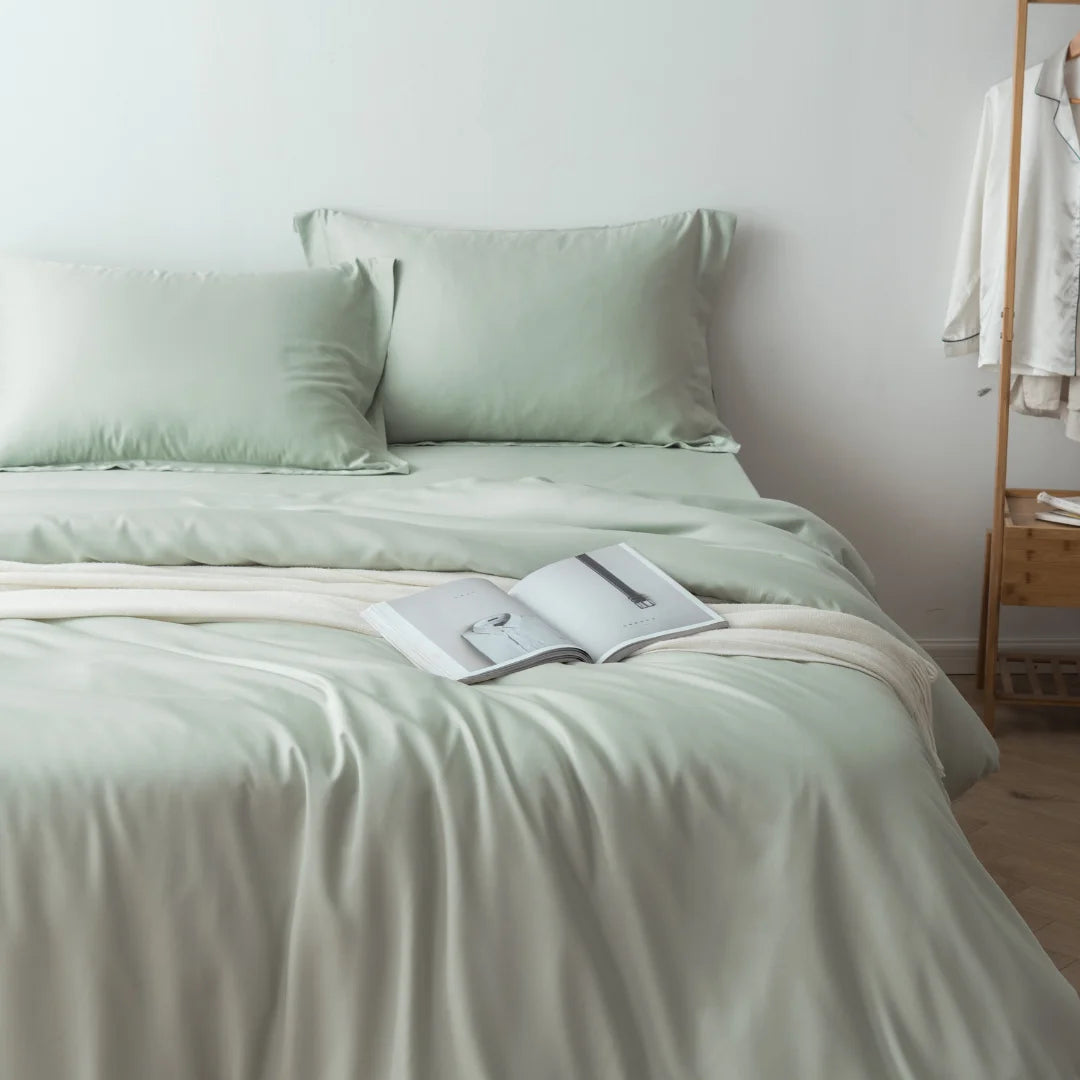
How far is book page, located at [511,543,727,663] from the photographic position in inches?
61.9

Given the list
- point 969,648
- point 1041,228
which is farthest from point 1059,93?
point 969,648

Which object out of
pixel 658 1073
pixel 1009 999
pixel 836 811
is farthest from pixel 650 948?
pixel 1009 999

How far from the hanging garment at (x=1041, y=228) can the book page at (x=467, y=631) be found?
1.69 metres

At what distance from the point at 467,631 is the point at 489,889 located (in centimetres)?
41

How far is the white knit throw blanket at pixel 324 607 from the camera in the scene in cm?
153

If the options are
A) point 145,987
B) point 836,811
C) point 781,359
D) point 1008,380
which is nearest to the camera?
point 145,987

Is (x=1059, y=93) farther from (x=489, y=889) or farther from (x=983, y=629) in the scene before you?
(x=489, y=889)

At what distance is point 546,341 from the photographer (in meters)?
2.86

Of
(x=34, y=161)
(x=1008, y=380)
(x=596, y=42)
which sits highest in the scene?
(x=596, y=42)

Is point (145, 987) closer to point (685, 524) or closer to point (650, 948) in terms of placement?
point (650, 948)

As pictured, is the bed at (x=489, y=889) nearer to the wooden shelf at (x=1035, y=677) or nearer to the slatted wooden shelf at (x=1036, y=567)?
the slatted wooden shelf at (x=1036, y=567)

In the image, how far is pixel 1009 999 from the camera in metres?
1.23

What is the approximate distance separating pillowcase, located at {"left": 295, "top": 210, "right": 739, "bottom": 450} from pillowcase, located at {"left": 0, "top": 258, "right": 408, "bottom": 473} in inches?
7.6

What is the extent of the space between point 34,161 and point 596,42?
134 cm
